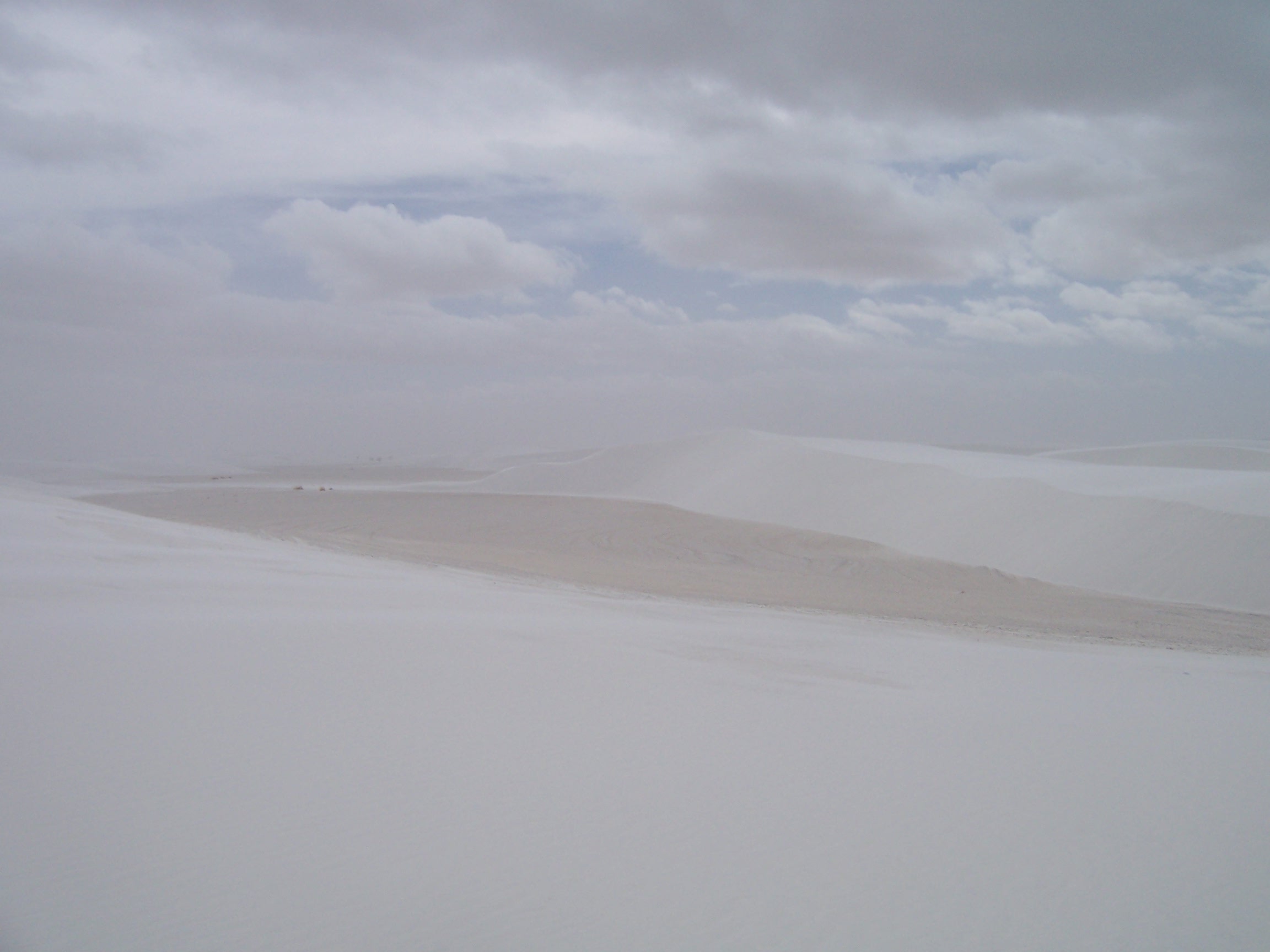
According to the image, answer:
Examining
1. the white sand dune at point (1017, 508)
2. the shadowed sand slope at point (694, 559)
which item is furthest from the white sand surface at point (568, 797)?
the white sand dune at point (1017, 508)

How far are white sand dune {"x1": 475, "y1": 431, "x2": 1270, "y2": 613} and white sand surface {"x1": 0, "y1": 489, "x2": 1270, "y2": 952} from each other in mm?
9130

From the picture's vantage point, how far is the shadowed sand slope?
10.8 m

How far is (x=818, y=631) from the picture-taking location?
7609 millimetres

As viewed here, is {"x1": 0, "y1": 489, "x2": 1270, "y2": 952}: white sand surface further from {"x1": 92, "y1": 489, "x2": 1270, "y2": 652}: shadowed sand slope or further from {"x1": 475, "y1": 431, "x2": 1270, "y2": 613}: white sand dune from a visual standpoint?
{"x1": 475, "y1": 431, "x2": 1270, "y2": 613}: white sand dune

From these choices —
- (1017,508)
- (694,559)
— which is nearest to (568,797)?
(694,559)

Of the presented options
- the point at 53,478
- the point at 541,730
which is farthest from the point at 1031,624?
the point at 53,478

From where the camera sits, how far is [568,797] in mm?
2926

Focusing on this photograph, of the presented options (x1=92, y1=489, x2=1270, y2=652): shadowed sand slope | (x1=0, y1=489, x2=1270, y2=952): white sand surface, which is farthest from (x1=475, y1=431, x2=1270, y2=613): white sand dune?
(x1=0, y1=489, x2=1270, y2=952): white sand surface

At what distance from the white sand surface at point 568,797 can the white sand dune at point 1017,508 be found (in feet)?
30.0

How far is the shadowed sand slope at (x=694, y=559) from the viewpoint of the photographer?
35.3 feet

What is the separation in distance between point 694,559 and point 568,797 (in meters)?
13.5

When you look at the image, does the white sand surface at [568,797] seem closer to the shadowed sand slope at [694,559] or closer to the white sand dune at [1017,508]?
the shadowed sand slope at [694,559]

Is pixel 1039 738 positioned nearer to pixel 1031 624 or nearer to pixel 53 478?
pixel 1031 624

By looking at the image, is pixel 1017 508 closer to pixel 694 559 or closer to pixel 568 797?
pixel 694 559
